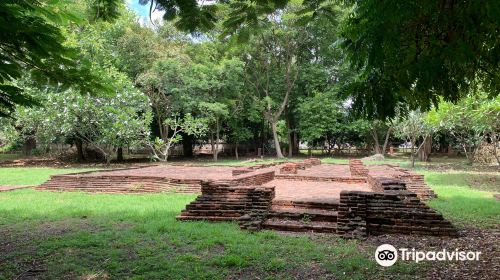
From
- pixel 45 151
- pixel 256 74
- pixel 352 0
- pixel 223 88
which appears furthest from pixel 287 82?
pixel 352 0

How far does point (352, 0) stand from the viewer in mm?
3971

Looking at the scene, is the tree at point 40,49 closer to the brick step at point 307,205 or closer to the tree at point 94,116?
the brick step at point 307,205

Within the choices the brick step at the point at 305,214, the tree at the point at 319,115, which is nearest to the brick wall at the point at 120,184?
the brick step at the point at 305,214

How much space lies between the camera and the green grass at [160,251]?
4859 mm

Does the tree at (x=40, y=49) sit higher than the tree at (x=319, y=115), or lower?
lower

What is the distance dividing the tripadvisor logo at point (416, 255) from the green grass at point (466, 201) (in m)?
2.25

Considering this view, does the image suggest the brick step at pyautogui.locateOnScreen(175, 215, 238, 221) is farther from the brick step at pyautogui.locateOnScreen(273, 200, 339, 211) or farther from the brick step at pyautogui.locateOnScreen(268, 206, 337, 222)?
the brick step at pyautogui.locateOnScreen(273, 200, 339, 211)

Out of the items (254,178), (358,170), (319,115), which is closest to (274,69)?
(319,115)

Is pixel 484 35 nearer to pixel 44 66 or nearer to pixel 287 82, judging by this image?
pixel 44 66

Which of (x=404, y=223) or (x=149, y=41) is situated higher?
(x=149, y=41)

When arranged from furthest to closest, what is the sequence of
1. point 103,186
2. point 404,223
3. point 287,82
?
point 287,82
point 103,186
point 404,223

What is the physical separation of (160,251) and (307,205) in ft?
10.9

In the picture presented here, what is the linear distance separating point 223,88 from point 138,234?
1923 centimetres

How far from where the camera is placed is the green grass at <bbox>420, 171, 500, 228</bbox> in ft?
26.0
